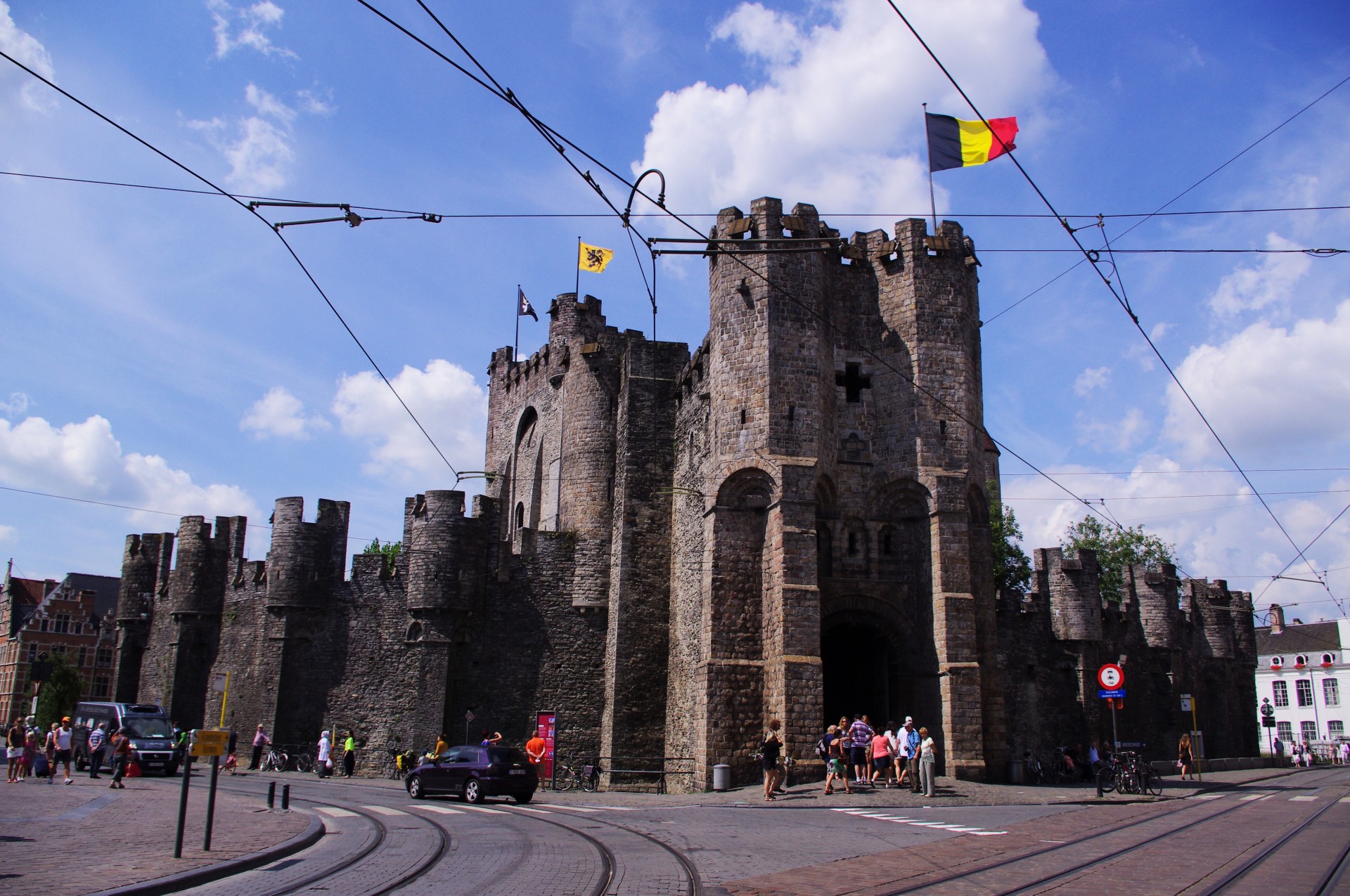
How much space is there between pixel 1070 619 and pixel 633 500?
1381 centimetres

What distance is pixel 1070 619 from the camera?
30.8 metres

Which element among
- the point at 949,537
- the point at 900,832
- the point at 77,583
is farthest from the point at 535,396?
the point at 77,583

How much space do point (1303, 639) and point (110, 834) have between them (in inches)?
3019

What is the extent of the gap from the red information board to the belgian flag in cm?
1670

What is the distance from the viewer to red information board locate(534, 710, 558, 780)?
86.3 feet

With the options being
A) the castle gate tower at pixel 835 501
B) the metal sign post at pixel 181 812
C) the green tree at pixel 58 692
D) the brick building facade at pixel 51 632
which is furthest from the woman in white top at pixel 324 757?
the brick building facade at pixel 51 632

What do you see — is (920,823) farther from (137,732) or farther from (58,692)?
(58,692)

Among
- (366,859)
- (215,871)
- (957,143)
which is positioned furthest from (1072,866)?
(957,143)

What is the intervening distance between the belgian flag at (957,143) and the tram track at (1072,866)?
13540mm

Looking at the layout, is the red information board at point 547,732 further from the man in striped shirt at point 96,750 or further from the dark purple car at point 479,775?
the man in striped shirt at point 96,750

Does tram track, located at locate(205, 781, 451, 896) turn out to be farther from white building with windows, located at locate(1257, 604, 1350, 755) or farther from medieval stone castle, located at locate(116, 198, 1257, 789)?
white building with windows, located at locate(1257, 604, 1350, 755)

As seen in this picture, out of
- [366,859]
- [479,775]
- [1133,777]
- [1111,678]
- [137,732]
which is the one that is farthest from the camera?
[137,732]

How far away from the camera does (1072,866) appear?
10.1 meters

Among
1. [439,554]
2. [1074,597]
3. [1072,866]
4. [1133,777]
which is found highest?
[439,554]
